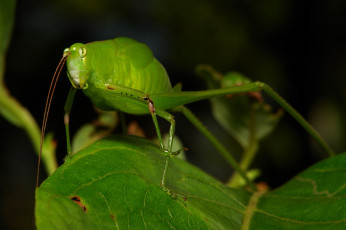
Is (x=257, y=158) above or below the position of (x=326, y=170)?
below

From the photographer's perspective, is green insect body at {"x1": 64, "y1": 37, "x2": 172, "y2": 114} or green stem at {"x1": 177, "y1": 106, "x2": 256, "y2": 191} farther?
green stem at {"x1": 177, "y1": 106, "x2": 256, "y2": 191}

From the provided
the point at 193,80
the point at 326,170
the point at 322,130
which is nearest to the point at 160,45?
the point at 193,80

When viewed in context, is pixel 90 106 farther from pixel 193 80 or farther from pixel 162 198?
pixel 162 198

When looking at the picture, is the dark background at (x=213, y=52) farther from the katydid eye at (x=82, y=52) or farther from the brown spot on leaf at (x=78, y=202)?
the brown spot on leaf at (x=78, y=202)

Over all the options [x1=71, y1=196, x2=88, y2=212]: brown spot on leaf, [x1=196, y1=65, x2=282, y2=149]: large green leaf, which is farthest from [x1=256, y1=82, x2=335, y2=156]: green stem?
[x1=71, y1=196, x2=88, y2=212]: brown spot on leaf

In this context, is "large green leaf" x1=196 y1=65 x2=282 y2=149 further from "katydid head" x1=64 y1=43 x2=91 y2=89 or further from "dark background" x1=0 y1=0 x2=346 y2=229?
"dark background" x1=0 y1=0 x2=346 y2=229
